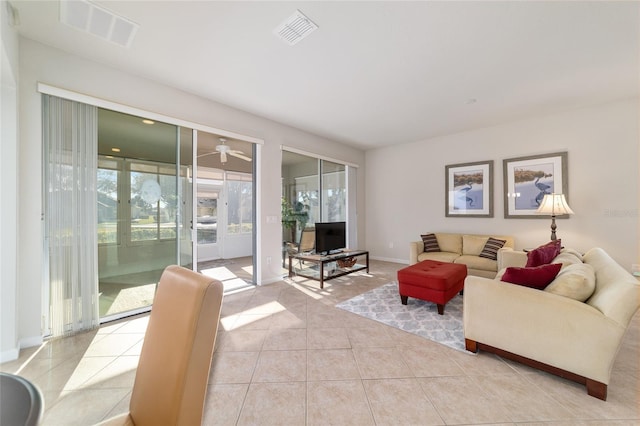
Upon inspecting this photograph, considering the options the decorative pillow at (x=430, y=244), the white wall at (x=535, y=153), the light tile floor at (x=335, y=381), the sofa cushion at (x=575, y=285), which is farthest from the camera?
the decorative pillow at (x=430, y=244)

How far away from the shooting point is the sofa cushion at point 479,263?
13.3ft

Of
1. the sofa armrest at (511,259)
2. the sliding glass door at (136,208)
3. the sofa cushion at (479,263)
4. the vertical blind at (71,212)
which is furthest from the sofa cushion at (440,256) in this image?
the vertical blind at (71,212)

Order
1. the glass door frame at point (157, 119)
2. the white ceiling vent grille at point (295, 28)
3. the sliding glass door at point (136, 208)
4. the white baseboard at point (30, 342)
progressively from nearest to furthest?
1. the white ceiling vent grille at point (295, 28)
2. the white baseboard at point (30, 342)
3. the glass door frame at point (157, 119)
4. the sliding glass door at point (136, 208)

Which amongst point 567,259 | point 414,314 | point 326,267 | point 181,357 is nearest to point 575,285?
point 567,259

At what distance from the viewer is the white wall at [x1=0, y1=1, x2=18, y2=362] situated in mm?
2053

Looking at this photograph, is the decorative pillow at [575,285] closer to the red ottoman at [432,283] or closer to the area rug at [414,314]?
the area rug at [414,314]

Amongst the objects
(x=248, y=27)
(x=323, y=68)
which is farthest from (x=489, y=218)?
(x=248, y=27)

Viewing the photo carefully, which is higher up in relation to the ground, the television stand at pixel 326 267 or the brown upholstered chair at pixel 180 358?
the brown upholstered chair at pixel 180 358

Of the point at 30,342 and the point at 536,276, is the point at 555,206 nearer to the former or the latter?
the point at 536,276

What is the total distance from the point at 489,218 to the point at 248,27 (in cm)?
497

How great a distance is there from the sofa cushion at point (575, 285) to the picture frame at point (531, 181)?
9.45 feet

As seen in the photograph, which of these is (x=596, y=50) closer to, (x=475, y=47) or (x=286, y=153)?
(x=475, y=47)

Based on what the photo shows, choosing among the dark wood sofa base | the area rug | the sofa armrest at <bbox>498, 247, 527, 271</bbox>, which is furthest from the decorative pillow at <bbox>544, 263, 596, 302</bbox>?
the sofa armrest at <bbox>498, 247, 527, 271</bbox>

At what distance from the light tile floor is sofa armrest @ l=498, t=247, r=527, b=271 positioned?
4.05ft
